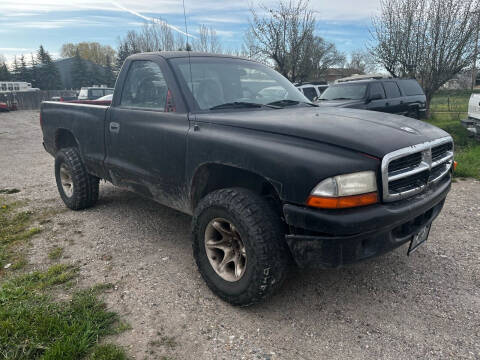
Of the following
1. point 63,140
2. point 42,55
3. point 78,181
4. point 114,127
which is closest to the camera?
point 114,127

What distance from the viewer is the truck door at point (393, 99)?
1016 centimetres

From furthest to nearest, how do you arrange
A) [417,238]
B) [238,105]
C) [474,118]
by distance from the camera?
[474,118], [238,105], [417,238]

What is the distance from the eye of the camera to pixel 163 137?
304 cm

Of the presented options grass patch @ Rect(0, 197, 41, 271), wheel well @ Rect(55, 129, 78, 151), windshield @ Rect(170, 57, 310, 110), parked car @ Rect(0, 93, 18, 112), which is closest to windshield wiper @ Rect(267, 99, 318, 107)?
windshield @ Rect(170, 57, 310, 110)

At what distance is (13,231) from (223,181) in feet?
9.47

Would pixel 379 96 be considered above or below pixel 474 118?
above

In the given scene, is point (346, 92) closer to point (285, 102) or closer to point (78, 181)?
point (285, 102)

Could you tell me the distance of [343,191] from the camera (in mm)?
2070

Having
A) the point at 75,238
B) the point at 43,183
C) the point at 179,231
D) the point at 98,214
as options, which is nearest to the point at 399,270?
the point at 179,231

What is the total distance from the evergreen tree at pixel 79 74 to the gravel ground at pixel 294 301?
179 feet

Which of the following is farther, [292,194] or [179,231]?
[179,231]

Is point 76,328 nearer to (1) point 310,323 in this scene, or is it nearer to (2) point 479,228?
(1) point 310,323

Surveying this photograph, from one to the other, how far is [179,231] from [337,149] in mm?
2456

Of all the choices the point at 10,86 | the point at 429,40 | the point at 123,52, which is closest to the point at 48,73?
the point at 10,86
